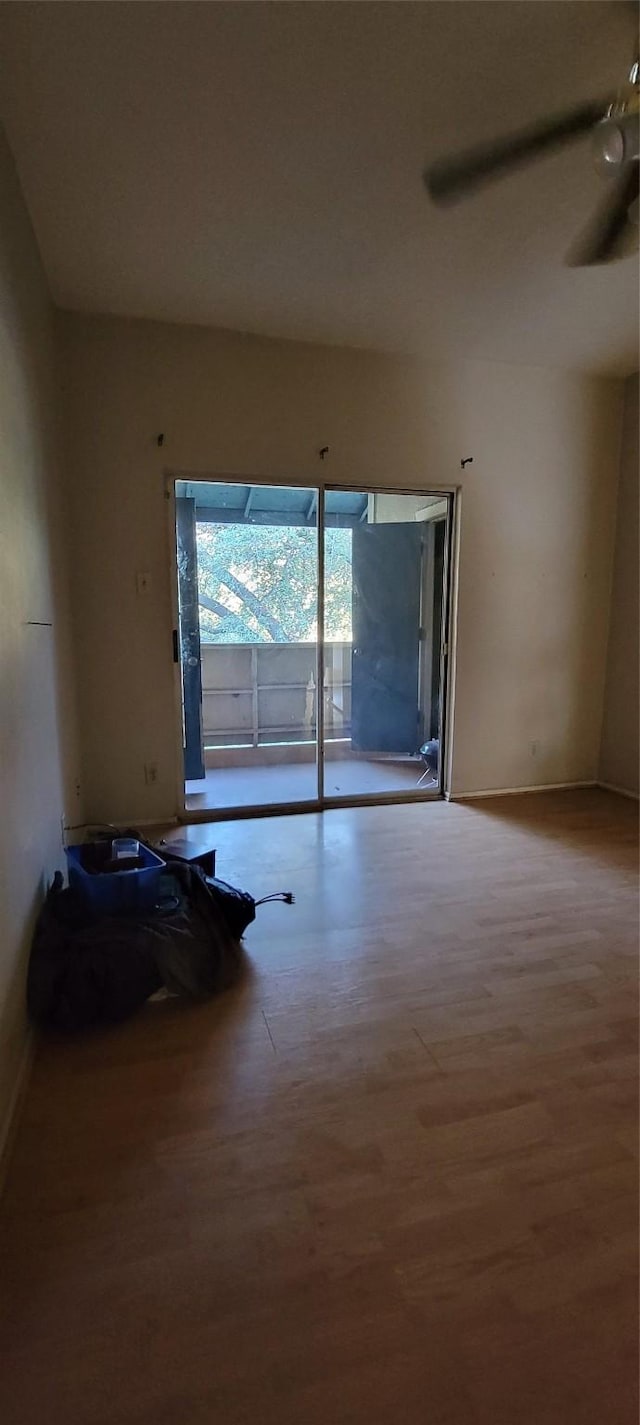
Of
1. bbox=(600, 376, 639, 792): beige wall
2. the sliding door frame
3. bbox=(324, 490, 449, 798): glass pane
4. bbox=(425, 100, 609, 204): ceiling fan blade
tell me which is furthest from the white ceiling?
bbox=(324, 490, 449, 798): glass pane

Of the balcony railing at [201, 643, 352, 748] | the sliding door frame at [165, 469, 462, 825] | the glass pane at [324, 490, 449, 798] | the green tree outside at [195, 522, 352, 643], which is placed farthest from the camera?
the balcony railing at [201, 643, 352, 748]

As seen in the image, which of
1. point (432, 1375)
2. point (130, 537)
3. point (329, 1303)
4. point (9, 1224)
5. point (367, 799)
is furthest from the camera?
point (367, 799)

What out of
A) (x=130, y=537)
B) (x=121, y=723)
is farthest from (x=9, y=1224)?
(x=130, y=537)

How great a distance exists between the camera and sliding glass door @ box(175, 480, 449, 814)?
4113mm

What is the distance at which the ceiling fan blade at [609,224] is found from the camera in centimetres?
191

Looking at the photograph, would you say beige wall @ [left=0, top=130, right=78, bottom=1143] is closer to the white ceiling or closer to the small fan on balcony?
the white ceiling

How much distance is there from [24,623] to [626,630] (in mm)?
3800

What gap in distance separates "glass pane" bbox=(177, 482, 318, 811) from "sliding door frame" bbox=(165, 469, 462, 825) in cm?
8

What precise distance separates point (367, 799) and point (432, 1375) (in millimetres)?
3108

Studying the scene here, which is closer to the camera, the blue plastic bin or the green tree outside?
the blue plastic bin

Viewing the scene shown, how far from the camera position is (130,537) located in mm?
3365

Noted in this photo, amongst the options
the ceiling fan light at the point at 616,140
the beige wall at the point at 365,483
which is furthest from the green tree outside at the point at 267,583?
the ceiling fan light at the point at 616,140

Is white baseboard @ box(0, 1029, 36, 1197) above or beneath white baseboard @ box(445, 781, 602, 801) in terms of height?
beneath

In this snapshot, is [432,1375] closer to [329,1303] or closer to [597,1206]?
[329,1303]
